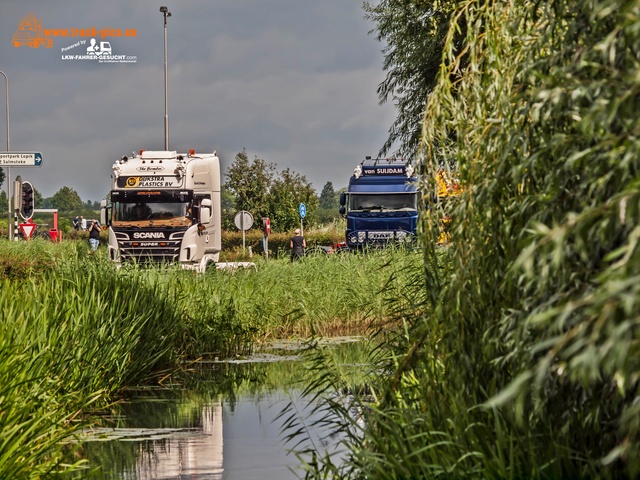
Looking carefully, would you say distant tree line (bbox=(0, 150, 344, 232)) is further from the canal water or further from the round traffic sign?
the canal water

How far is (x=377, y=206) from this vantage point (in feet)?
127

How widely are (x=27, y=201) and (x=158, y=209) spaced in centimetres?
706

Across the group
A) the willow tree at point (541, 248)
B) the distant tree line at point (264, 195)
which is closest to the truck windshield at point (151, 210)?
the willow tree at point (541, 248)

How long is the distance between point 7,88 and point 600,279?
58.2m

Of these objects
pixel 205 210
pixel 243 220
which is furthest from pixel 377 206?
pixel 243 220

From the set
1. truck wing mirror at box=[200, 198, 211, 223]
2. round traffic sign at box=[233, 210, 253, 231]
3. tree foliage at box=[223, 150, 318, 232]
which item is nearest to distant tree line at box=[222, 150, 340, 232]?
tree foliage at box=[223, 150, 318, 232]

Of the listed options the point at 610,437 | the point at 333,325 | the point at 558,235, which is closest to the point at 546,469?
the point at 610,437

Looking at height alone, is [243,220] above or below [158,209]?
above

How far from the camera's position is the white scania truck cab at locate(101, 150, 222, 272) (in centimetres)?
3138

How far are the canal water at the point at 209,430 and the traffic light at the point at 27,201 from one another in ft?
68.1

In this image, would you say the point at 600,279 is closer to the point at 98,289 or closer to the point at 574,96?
the point at 574,96

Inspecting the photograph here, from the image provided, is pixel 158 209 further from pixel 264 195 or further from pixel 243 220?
pixel 264 195

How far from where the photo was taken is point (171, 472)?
966cm

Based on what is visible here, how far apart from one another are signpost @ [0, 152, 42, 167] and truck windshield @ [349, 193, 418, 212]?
11479mm
